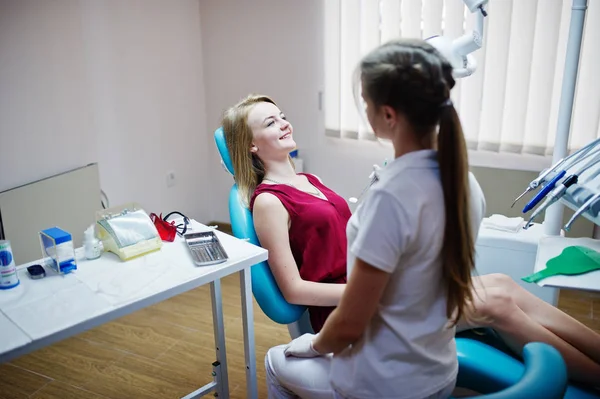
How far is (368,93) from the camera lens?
100 cm

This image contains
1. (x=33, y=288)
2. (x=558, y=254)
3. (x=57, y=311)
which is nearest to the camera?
(x=57, y=311)

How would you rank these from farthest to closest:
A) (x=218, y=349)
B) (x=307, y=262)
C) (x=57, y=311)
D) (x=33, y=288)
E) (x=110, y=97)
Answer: (x=110, y=97)
(x=218, y=349)
(x=307, y=262)
(x=33, y=288)
(x=57, y=311)

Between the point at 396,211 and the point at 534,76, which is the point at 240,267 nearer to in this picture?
the point at 396,211

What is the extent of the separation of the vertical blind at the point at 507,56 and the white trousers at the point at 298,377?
1.70m

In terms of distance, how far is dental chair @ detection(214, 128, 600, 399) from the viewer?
103 centimetres

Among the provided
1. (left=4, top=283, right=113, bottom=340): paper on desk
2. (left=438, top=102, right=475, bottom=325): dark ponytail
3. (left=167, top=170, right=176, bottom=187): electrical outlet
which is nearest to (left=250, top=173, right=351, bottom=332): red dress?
(left=4, top=283, right=113, bottom=340): paper on desk

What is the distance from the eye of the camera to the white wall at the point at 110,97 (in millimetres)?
2502

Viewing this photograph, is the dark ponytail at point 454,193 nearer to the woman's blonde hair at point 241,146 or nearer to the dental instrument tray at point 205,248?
the dental instrument tray at point 205,248

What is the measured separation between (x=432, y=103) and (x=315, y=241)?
0.83m

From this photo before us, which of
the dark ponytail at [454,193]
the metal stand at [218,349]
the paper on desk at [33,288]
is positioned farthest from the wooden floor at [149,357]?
the dark ponytail at [454,193]

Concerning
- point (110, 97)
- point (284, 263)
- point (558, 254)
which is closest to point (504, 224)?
point (558, 254)

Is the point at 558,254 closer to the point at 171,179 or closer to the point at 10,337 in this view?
the point at 10,337

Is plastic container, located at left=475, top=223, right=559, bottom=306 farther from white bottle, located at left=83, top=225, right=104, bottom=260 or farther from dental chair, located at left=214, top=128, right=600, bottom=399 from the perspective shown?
white bottle, located at left=83, top=225, right=104, bottom=260

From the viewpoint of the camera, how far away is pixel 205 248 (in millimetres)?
1651
